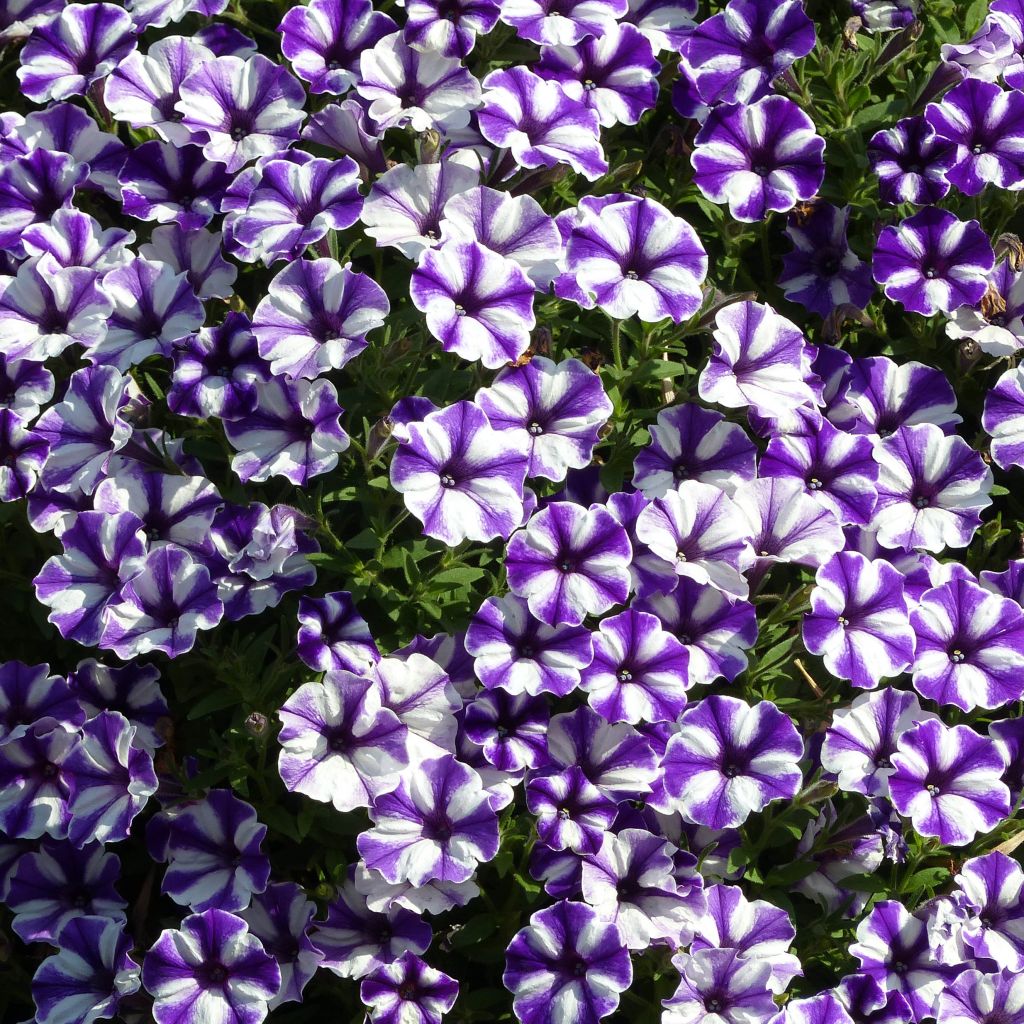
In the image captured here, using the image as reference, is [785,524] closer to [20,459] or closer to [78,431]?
[78,431]

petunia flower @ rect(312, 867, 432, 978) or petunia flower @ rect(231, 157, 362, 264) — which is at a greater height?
petunia flower @ rect(231, 157, 362, 264)

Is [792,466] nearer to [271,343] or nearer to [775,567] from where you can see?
[775,567]

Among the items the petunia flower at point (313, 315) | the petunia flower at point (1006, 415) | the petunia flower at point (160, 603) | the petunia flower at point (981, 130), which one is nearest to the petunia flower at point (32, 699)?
the petunia flower at point (160, 603)

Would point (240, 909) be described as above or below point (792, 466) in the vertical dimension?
below

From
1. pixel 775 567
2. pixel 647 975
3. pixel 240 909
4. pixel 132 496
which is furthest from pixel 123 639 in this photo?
pixel 775 567

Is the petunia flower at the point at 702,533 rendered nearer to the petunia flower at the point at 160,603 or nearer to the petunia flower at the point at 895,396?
the petunia flower at the point at 895,396

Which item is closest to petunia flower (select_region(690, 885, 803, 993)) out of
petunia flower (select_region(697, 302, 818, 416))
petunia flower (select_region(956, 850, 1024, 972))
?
petunia flower (select_region(956, 850, 1024, 972))

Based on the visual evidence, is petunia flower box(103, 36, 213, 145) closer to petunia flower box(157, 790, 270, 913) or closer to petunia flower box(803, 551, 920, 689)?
petunia flower box(157, 790, 270, 913)
